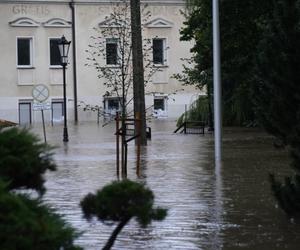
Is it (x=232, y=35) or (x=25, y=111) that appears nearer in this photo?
(x=232, y=35)

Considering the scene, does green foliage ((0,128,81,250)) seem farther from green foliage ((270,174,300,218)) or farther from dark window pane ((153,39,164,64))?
dark window pane ((153,39,164,64))

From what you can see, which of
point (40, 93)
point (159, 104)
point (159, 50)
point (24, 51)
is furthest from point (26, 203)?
point (159, 104)

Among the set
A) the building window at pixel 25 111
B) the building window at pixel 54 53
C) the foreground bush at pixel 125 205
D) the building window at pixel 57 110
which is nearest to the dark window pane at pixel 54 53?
the building window at pixel 54 53

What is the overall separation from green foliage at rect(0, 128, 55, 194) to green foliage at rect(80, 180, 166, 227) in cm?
36

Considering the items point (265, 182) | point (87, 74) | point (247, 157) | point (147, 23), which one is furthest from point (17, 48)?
point (265, 182)

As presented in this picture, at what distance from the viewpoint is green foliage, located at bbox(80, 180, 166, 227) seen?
15.1 ft

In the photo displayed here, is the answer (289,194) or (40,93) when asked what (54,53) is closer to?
(40,93)

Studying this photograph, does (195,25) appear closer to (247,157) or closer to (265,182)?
A: (247,157)

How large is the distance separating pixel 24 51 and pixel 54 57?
7.30 ft

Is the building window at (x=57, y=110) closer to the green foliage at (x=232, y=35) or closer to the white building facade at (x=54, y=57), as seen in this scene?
the white building facade at (x=54, y=57)

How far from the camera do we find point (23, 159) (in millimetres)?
4379

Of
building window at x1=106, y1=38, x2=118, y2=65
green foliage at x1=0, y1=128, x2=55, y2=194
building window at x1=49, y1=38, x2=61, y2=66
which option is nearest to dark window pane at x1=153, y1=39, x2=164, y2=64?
building window at x1=49, y1=38, x2=61, y2=66

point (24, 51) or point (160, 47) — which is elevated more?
point (160, 47)

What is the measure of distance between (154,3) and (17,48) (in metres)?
10.7
